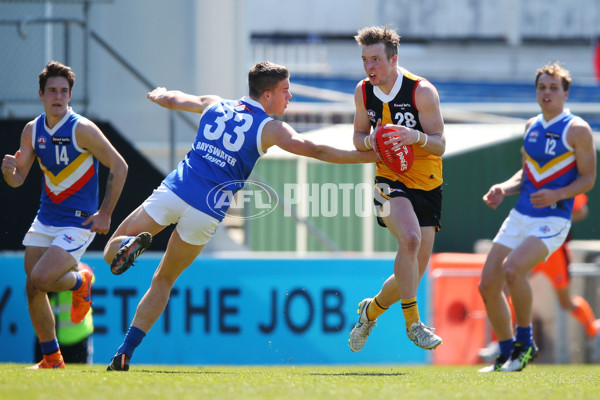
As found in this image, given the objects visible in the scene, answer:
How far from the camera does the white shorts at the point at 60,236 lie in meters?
7.36

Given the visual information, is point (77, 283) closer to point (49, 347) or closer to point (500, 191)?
point (49, 347)

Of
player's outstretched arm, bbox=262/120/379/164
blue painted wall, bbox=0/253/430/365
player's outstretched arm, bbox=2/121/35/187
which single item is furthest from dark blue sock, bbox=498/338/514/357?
player's outstretched arm, bbox=2/121/35/187

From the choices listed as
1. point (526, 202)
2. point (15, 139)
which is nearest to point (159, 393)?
point (526, 202)

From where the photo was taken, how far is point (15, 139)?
10.6 m

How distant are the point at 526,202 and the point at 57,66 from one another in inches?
153

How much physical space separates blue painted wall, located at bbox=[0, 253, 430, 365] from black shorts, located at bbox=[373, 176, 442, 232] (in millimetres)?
3635

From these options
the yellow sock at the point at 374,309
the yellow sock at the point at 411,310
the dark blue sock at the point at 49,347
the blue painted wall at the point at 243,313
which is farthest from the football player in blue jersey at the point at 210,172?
the blue painted wall at the point at 243,313

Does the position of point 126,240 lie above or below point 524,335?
above

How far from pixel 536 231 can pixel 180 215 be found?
9.78 ft

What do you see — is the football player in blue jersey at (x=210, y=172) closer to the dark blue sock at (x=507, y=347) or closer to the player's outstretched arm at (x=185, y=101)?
the player's outstretched arm at (x=185, y=101)

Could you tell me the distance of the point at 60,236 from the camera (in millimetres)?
7348

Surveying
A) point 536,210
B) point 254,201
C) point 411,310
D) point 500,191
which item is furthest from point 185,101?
point 254,201

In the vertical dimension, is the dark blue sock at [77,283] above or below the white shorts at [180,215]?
below

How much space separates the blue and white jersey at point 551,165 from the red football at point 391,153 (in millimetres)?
1651
